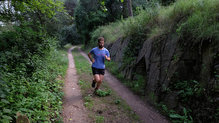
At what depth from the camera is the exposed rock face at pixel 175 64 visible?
320 cm

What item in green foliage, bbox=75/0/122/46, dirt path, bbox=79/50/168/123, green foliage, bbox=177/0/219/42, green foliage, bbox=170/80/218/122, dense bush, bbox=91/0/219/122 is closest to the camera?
green foliage, bbox=170/80/218/122

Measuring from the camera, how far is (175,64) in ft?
13.1

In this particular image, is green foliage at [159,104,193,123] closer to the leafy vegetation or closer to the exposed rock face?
the exposed rock face

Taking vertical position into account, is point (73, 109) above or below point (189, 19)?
below

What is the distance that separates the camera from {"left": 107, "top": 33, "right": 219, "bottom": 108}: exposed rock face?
3197 millimetres

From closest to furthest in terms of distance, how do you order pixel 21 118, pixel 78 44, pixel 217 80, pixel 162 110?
pixel 21 118 < pixel 217 80 < pixel 162 110 < pixel 78 44

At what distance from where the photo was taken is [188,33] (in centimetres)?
388

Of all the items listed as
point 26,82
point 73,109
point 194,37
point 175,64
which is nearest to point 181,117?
point 175,64

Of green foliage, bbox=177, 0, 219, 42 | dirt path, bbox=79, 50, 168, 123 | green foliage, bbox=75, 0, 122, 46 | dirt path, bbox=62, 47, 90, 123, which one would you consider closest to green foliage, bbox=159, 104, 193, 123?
dirt path, bbox=79, 50, 168, 123

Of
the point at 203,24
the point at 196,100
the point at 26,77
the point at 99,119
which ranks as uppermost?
the point at 203,24

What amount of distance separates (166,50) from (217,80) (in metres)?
1.91

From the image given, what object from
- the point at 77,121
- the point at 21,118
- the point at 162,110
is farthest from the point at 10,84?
the point at 162,110

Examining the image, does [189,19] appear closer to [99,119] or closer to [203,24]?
[203,24]

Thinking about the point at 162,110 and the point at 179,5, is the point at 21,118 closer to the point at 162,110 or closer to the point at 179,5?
the point at 162,110
